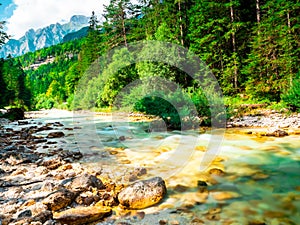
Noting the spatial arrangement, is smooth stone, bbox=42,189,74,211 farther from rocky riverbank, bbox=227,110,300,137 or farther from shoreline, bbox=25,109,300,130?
shoreline, bbox=25,109,300,130

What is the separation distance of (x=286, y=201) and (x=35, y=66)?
208 meters

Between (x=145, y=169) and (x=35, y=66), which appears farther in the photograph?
(x=35, y=66)

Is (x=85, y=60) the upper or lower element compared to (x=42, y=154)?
upper

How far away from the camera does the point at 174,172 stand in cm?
639

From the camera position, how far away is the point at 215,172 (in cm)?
611

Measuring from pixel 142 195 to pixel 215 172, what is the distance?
2.47m

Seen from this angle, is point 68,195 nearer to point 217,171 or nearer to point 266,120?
point 217,171

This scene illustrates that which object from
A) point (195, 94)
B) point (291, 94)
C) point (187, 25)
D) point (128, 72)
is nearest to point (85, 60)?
point (128, 72)

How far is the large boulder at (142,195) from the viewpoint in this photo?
431 centimetres

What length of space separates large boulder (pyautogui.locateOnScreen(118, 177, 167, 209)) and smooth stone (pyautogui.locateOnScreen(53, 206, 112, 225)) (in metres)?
0.35

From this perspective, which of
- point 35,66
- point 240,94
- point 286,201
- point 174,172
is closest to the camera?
point 286,201

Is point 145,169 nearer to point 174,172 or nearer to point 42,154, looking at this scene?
point 174,172

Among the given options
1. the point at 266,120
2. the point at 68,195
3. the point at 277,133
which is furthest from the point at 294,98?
the point at 68,195

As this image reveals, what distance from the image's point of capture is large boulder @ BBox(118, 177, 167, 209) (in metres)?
4.31
